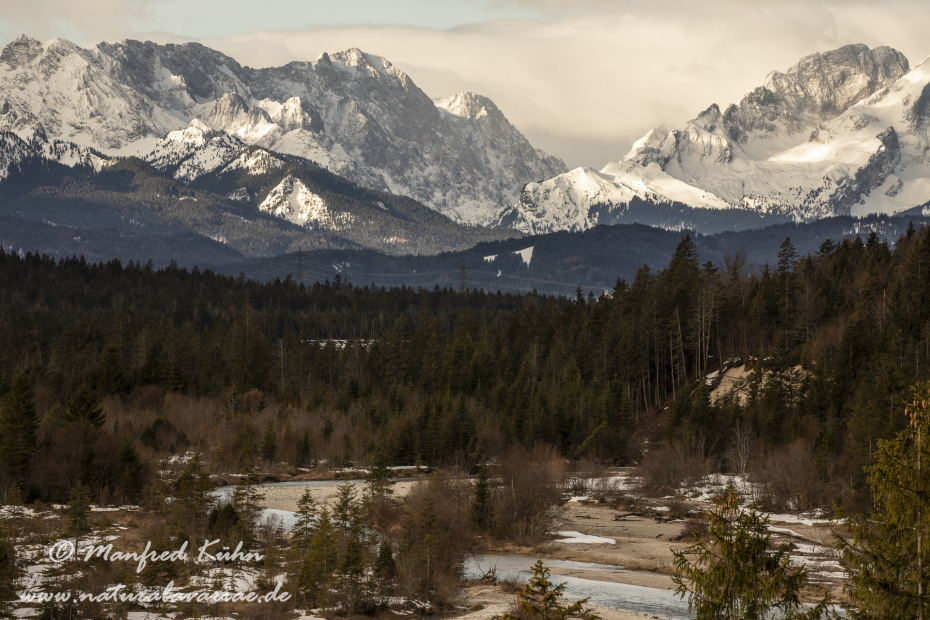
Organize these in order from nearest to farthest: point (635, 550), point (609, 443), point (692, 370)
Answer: point (635, 550)
point (609, 443)
point (692, 370)

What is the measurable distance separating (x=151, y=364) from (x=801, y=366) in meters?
98.6

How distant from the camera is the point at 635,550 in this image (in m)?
72.4

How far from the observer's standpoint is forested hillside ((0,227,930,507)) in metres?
101

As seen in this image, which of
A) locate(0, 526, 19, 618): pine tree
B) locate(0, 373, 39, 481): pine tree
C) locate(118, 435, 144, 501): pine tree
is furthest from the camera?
locate(118, 435, 144, 501): pine tree

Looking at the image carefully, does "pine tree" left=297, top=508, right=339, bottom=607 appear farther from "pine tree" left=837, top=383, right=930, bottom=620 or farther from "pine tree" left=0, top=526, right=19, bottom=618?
"pine tree" left=837, top=383, right=930, bottom=620

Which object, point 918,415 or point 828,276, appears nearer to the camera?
point 918,415

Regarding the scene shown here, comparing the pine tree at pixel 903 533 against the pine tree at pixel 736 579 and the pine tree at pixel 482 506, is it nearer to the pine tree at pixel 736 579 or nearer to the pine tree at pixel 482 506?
the pine tree at pixel 736 579

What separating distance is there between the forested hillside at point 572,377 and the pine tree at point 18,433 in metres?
1.65

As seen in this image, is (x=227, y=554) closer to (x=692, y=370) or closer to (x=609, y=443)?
(x=609, y=443)

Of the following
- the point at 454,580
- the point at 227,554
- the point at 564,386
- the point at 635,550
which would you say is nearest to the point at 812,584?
the point at 635,550

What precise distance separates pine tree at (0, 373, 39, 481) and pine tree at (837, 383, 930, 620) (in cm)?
7836

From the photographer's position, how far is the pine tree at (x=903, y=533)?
23.3 meters

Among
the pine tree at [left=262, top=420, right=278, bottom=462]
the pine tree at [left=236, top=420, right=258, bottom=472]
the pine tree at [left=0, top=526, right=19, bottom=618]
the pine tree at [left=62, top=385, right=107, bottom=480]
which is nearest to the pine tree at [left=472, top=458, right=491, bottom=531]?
the pine tree at [left=0, top=526, right=19, bottom=618]

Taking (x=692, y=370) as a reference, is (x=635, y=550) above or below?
below
